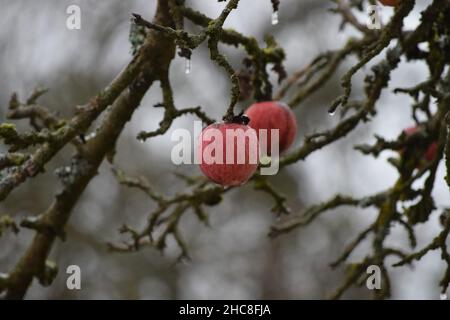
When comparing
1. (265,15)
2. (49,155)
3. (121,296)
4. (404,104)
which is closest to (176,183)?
(121,296)

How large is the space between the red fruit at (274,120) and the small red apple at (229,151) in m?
0.53

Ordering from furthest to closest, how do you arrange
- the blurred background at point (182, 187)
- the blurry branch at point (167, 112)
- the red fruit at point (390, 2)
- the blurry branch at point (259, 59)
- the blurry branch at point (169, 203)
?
the blurred background at point (182, 187) < the blurry branch at point (169, 203) < the blurry branch at point (259, 59) < the blurry branch at point (167, 112) < the red fruit at point (390, 2)

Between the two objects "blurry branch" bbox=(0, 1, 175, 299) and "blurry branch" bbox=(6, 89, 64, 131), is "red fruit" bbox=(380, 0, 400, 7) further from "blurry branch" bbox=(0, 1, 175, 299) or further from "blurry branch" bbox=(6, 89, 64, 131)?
"blurry branch" bbox=(6, 89, 64, 131)

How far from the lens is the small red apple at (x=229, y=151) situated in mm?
1729

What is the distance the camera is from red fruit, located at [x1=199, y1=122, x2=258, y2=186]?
1.73m

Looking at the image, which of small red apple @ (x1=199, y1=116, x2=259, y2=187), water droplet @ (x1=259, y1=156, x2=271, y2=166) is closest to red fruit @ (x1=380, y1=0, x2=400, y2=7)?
small red apple @ (x1=199, y1=116, x2=259, y2=187)

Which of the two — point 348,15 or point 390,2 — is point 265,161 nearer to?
point 348,15

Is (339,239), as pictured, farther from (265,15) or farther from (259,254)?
(265,15)

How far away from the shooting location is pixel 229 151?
5.75 ft

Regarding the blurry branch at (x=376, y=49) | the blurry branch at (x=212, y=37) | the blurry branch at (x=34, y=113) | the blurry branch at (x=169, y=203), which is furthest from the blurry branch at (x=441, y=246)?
the blurry branch at (x=34, y=113)

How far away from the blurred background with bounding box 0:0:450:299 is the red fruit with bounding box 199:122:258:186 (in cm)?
631

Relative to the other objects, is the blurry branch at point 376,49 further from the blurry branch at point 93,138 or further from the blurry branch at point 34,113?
the blurry branch at point 34,113

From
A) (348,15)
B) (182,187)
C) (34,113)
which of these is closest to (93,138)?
(34,113)

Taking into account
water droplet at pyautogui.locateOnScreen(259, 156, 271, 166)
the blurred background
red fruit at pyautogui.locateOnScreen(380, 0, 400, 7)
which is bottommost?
red fruit at pyautogui.locateOnScreen(380, 0, 400, 7)
